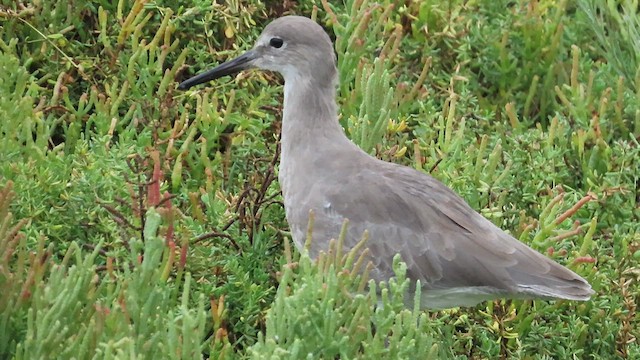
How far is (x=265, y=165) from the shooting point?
6250 millimetres

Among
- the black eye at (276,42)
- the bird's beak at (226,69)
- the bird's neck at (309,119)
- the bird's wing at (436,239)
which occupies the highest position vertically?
the black eye at (276,42)

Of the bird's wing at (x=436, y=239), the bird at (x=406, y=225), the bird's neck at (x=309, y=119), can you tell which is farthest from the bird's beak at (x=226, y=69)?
the bird's wing at (x=436, y=239)

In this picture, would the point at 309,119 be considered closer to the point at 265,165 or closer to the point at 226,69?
the point at 226,69

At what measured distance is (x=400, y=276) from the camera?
4082 mm

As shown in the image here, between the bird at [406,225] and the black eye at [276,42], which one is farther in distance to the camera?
the black eye at [276,42]

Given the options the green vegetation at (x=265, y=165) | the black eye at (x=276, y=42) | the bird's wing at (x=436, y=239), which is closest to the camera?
the green vegetation at (x=265, y=165)

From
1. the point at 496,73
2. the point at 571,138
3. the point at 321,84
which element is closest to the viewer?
the point at 321,84

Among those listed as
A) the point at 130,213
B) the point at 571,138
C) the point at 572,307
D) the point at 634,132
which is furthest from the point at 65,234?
the point at 634,132

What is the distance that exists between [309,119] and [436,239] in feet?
2.79

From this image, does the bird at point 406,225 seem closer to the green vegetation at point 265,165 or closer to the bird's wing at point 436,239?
the bird's wing at point 436,239

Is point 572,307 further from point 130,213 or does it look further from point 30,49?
point 30,49

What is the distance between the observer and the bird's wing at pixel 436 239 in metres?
5.08

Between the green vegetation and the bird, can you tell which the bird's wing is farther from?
the green vegetation

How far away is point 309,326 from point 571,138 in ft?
10.3
